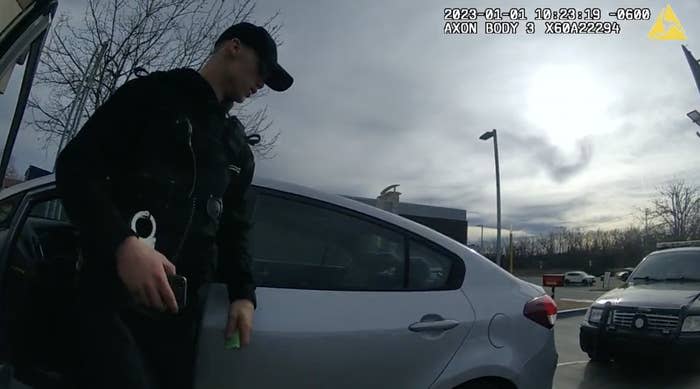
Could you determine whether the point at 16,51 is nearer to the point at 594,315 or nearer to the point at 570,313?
the point at 594,315

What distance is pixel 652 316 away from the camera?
17.4 feet

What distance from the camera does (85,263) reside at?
1309 millimetres

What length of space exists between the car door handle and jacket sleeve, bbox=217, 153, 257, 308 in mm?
798

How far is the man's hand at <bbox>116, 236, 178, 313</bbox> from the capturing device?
1.15 meters

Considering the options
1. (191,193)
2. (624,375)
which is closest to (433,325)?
(191,193)

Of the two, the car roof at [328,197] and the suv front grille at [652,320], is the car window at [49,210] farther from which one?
the suv front grille at [652,320]

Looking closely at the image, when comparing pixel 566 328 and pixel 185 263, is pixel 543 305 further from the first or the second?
pixel 566 328

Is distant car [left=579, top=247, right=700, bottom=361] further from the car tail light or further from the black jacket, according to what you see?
the black jacket

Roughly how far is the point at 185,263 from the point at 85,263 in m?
0.25

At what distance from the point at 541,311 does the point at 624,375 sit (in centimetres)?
381

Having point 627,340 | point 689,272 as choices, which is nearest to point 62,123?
point 627,340

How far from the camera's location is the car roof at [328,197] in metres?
2.18

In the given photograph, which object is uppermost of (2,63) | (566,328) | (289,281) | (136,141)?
(2,63)

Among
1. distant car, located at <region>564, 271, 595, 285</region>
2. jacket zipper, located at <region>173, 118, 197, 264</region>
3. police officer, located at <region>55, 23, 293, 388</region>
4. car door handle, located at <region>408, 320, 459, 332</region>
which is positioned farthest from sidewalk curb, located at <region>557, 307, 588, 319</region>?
distant car, located at <region>564, 271, 595, 285</region>
